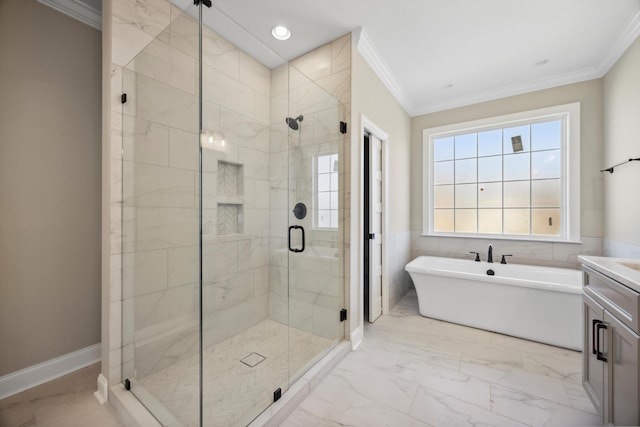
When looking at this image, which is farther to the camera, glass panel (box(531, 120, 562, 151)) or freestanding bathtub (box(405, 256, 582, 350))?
glass panel (box(531, 120, 562, 151))

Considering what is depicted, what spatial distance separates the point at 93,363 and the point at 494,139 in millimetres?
4810

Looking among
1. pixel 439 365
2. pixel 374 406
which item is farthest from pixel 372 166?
pixel 374 406

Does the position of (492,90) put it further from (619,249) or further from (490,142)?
(619,249)

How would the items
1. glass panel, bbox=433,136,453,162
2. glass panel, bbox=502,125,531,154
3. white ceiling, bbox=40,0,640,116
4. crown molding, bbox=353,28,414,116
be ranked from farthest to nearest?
glass panel, bbox=433,136,453,162 < glass panel, bbox=502,125,531,154 < crown molding, bbox=353,28,414,116 < white ceiling, bbox=40,0,640,116

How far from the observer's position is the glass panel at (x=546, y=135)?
3.09 m

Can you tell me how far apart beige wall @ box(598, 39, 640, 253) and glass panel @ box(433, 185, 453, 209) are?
4.96 ft

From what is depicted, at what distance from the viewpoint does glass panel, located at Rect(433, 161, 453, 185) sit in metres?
3.75

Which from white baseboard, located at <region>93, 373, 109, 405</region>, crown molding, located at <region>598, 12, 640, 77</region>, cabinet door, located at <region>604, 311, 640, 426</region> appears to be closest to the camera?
cabinet door, located at <region>604, 311, 640, 426</region>

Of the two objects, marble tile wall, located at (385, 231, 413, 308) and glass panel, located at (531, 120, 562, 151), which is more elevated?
glass panel, located at (531, 120, 562, 151)

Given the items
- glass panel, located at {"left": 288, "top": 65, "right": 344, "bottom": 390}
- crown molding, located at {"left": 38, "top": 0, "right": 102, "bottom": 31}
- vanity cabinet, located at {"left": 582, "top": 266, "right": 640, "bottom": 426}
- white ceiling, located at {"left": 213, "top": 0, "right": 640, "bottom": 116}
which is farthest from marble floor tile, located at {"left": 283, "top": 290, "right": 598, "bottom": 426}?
crown molding, located at {"left": 38, "top": 0, "right": 102, "bottom": 31}

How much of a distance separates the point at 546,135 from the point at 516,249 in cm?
143

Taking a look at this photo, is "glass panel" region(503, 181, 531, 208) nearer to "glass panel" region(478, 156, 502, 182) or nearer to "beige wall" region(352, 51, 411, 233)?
"glass panel" region(478, 156, 502, 182)

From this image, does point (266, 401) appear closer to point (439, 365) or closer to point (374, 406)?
point (374, 406)

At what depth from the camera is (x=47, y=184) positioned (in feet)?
5.98
